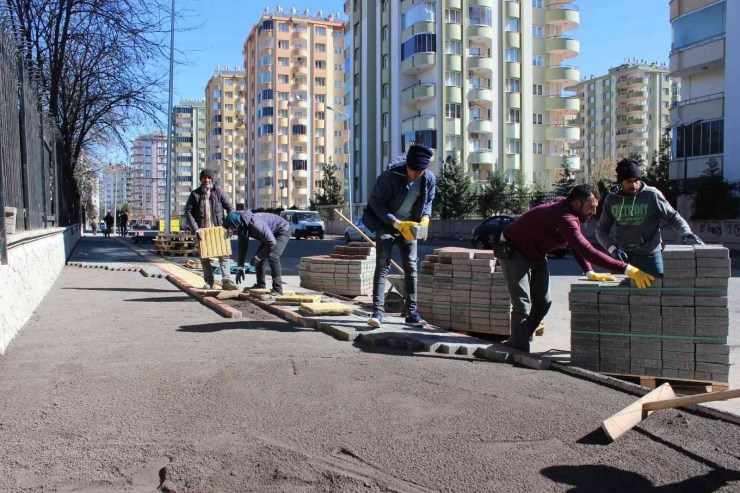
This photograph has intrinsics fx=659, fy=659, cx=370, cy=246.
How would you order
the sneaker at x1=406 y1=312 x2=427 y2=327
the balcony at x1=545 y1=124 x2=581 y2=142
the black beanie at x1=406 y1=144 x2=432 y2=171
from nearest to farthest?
the black beanie at x1=406 y1=144 x2=432 y2=171 → the sneaker at x1=406 y1=312 x2=427 y2=327 → the balcony at x1=545 y1=124 x2=581 y2=142

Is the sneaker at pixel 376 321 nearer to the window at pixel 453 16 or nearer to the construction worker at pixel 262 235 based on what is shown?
the construction worker at pixel 262 235

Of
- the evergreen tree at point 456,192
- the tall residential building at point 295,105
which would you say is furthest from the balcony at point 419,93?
the tall residential building at point 295,105

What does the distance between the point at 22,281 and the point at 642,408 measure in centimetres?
627

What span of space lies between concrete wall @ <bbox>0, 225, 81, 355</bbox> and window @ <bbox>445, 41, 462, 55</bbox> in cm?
4732

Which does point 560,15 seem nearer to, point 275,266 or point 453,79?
point 453,79

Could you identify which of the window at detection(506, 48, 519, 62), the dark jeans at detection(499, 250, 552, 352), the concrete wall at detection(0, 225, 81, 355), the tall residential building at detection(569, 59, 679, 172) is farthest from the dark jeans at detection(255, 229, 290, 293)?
the tall residential building at detection(569, 59, 679, 172)

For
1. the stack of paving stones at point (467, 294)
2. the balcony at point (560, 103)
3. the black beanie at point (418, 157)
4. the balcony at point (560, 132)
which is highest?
the balcony at point (560, 103)

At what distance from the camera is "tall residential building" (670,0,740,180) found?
107ft

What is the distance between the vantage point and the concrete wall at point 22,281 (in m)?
5.80

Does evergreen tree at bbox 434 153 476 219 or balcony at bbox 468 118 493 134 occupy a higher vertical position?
balcony at bbox 468 118 493 134

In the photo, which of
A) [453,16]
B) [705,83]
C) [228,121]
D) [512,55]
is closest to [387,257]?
[705,83]

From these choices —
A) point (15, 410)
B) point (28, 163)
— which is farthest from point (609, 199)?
point (28, 163)

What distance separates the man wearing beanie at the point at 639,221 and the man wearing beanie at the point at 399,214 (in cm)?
185

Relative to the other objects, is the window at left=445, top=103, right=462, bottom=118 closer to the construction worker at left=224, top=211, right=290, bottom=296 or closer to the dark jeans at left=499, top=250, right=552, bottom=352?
the construction worker at left=224, top=211, right=290, bottom=296
